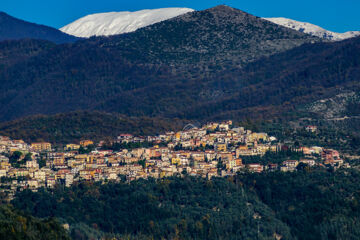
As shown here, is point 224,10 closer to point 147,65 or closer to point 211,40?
point 211,40

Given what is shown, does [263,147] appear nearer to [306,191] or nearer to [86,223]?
[306,191]

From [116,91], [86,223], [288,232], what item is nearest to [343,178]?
[288,232]

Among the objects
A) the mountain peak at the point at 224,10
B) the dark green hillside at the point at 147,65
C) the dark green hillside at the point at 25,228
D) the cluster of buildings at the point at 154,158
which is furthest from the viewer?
the mountain peak at the point at 224,10

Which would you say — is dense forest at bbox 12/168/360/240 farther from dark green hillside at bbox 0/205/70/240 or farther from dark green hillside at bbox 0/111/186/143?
dark green hillside at bbox 0/111/186/143

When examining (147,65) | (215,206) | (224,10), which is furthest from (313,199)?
(224,10)

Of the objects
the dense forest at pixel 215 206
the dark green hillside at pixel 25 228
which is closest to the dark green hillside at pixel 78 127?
the dense forest at pixel 215 206

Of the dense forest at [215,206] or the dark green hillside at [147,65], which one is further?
the dark green hillside at [147,65]

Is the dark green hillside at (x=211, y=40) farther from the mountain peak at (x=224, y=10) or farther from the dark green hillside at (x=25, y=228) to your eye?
the dark green hillside at (x=25, y=228)

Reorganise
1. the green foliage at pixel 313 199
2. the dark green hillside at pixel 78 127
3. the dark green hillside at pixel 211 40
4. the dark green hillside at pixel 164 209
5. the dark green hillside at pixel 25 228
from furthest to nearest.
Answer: the dark green hillside at pixel 211 40, the dark green hillside at pixel 78 127, the dark green hillside at pixel 164 209, the green foliage at pixel 313 199, the dark green hillside at pixel 25 228
